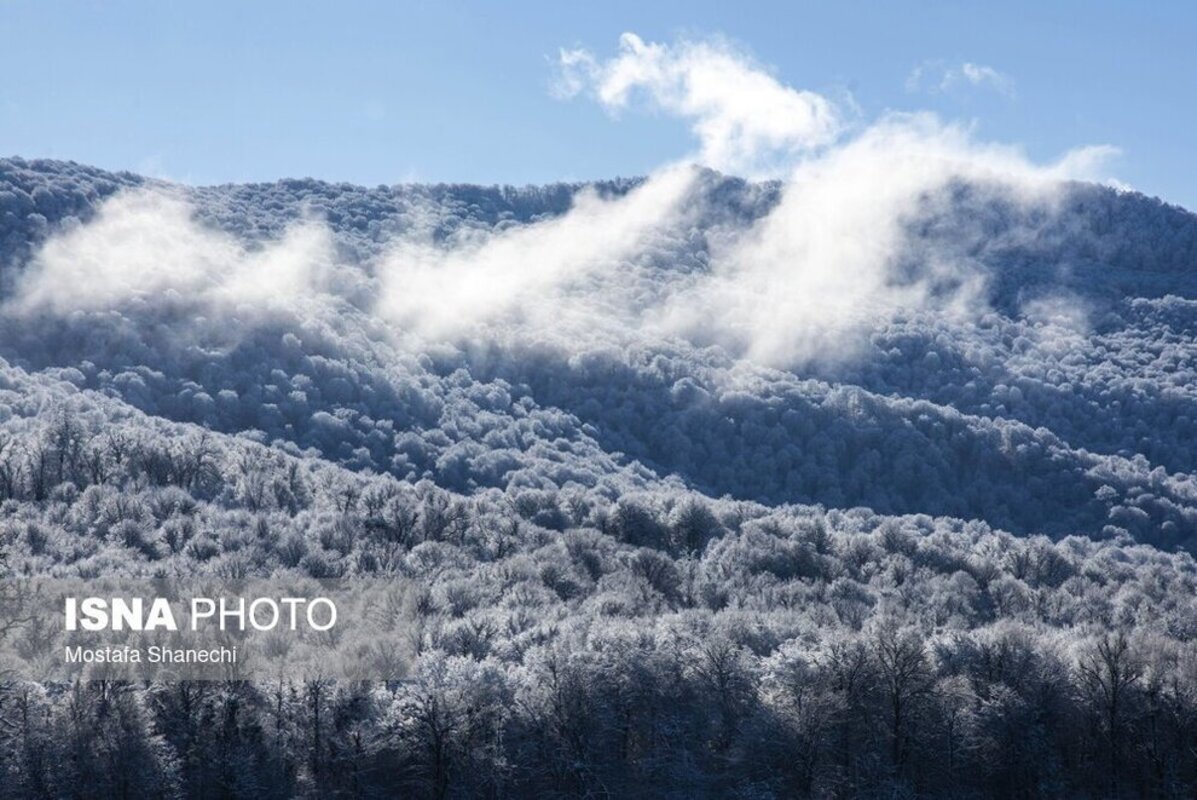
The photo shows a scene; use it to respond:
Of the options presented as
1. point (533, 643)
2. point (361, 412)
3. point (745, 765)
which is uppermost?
point (361, 412)

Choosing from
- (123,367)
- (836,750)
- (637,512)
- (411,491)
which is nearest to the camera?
(836,750)

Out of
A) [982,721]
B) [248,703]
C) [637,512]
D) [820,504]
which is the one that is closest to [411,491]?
[637,512]

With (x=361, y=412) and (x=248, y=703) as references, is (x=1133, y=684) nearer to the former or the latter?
(x=248, y=703)

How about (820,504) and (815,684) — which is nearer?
(815,684)

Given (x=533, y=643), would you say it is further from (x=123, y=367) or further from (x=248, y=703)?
(x=123, y=367)

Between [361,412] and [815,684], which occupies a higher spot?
[361,412]

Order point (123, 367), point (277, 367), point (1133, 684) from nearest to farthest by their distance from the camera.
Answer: point (1133, 684) < point (123, 367) < point (277, 367)

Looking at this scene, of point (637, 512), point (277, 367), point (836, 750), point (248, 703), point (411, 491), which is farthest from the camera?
point (277, 367)

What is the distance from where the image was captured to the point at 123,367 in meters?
181

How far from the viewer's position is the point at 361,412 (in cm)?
18975

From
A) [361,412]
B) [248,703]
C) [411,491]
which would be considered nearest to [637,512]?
[411,491]

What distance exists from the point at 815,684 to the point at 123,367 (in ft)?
479

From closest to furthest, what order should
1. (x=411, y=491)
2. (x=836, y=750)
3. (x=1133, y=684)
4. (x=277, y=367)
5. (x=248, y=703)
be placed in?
(x=248, y=703) → (x=836, y=750) → (x=1133, y=684) → (x=411, y=491) → (x=277, y=367)

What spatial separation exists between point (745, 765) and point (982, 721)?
1568cm
